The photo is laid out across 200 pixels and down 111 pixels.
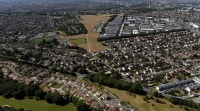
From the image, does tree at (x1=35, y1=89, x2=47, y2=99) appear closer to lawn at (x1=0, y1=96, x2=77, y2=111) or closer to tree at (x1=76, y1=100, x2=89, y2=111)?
lawn at (x1=0, y1=96, x2=77, y2=111)

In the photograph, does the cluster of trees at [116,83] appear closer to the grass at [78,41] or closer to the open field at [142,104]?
the open field at [142,104]

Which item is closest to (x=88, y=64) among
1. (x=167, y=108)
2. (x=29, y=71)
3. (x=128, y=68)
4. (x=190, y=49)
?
(x=128, y=68)

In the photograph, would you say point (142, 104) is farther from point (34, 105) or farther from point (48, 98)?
point (34, 105)

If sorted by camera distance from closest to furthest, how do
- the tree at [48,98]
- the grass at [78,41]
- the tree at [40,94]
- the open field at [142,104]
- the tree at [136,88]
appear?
1. the open field at [142,104]
2. the tree at [48,98]
3. the tree at [40,94]
4. the tree at [136,88]
5. the grass at [78,41]

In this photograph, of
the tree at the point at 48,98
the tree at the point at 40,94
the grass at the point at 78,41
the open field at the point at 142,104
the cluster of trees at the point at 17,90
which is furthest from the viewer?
the grass at the point at 78,41

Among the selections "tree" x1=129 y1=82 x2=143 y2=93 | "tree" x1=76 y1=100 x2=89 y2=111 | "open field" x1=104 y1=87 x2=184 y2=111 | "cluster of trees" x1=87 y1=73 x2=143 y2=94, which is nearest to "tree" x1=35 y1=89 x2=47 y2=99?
"tree" x1=76 y1=100 x2=89 y2=111

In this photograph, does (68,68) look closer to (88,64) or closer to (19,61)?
(88,64)

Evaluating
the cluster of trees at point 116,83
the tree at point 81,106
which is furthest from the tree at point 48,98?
the cluster of trees at point 116,83
